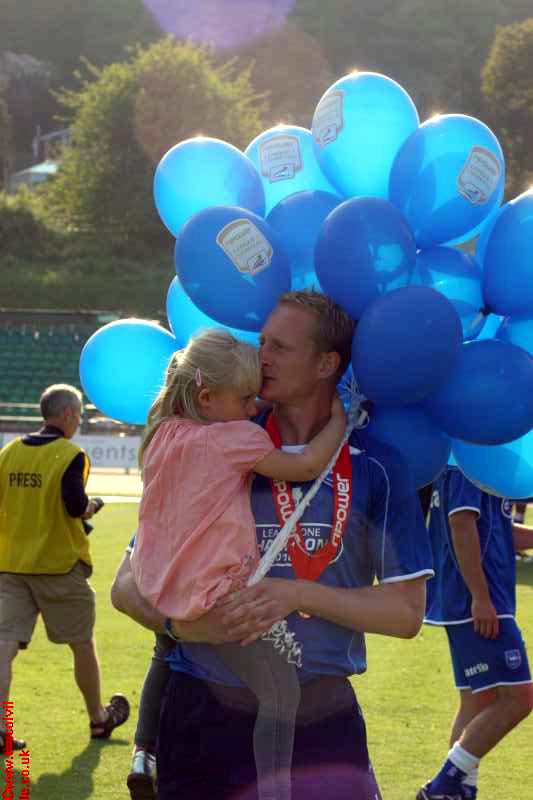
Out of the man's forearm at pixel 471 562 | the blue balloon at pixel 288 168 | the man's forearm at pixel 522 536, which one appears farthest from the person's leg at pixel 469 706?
the blue balloon at pixel 288 168

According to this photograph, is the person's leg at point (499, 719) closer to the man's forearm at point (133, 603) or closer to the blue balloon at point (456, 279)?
the blue balloon at point (456, 279)

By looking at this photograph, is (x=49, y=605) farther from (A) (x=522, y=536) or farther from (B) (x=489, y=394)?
(B) (x=489, y=394)

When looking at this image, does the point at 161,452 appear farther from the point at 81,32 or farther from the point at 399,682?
the point at 81,32

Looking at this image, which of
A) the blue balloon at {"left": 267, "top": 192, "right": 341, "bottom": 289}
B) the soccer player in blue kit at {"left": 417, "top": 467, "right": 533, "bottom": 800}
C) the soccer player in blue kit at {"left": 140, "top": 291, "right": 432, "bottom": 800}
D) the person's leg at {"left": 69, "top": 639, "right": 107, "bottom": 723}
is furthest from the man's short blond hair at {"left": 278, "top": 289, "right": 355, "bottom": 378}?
the person's leg at {"left": 69, "top": 639, "right": 107, "bottom": 723}

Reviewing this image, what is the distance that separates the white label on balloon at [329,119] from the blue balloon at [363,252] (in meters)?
0.47

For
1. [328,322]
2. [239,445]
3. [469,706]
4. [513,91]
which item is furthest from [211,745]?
[513,91]

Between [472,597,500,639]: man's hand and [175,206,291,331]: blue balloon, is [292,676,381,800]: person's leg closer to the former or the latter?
[175,206,291,331]: blue balloon

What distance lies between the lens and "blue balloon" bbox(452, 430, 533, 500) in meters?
3.31

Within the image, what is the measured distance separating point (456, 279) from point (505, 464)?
541 mm

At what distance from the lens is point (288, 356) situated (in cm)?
294

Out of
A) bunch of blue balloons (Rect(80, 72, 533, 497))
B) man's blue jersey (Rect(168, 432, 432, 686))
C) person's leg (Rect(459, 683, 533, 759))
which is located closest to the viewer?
man's blue jersey (Rect(168, 432, 432, 686))

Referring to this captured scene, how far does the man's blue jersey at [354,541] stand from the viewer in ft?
9.35

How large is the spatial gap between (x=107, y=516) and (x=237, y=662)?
13880 mm

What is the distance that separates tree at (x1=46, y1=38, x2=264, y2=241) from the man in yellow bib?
4960 centimetres
